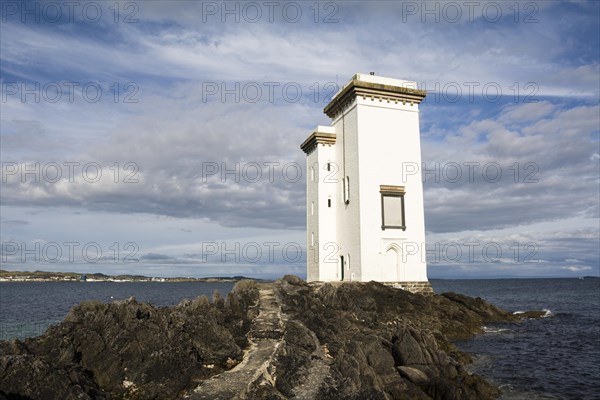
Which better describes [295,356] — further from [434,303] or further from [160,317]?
[434,303]

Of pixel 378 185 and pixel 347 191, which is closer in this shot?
pixel 378 185

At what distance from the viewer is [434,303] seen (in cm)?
2947

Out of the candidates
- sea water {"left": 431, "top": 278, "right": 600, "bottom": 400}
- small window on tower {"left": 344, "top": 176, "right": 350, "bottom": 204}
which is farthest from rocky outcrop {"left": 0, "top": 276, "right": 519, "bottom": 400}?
small window on tower {"left": 344, "top": 176, "right": 350, "bottom": 204}

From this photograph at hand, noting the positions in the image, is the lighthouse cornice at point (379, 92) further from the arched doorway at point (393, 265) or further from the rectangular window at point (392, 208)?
the arched doorway at point (393, 265)

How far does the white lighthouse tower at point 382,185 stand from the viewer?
30.5 metres

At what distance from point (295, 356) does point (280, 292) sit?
14152 millimetres

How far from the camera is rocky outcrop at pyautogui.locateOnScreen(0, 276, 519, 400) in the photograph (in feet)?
35.6

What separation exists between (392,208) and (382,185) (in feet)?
5.52

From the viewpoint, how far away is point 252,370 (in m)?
12.8

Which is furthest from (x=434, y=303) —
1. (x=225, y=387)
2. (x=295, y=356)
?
(x=225, y=387)

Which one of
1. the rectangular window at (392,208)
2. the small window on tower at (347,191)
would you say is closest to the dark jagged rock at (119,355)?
the rectangular window at (392,208)

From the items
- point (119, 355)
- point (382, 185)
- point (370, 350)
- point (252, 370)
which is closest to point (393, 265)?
point (382, 185)

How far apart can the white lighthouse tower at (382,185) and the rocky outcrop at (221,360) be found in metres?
10.5

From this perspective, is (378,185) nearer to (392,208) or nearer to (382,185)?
(382,185)
